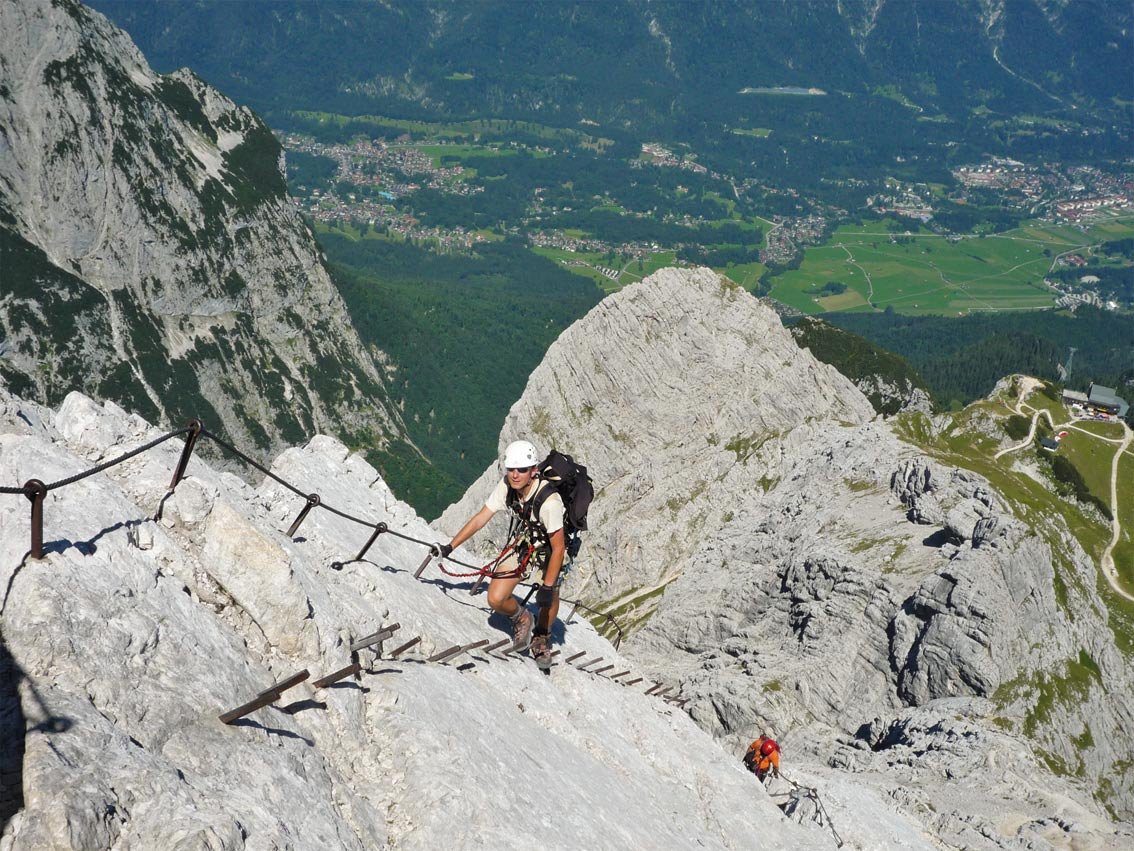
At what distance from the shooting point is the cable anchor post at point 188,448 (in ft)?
52.6

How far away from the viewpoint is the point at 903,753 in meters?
42.6

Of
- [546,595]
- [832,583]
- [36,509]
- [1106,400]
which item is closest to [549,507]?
[546,595]

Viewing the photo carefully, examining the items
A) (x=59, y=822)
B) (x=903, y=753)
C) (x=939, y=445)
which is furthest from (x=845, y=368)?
(x=59, y=822)

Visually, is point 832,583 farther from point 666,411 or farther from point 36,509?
point 36,509

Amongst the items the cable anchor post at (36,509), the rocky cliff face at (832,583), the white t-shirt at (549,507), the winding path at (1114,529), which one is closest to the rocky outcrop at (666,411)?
the rocky cliff face at (832,583)

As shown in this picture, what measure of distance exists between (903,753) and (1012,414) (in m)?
92.8

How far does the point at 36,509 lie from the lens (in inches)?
512

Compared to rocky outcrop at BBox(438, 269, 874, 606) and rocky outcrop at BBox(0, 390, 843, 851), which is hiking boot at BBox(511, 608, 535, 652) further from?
rocky outcrop at BBox(438, 269, 874, 606)

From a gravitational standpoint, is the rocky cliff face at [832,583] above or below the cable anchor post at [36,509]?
below

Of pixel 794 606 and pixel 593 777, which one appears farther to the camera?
pixel 794 606

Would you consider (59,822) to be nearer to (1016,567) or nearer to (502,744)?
(502,744)

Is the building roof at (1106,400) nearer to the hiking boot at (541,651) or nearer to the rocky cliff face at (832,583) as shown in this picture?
the rocky cliff face at (832,583)

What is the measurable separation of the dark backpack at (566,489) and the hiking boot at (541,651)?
3.75 metres

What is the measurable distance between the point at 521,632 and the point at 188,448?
11.0 meters
